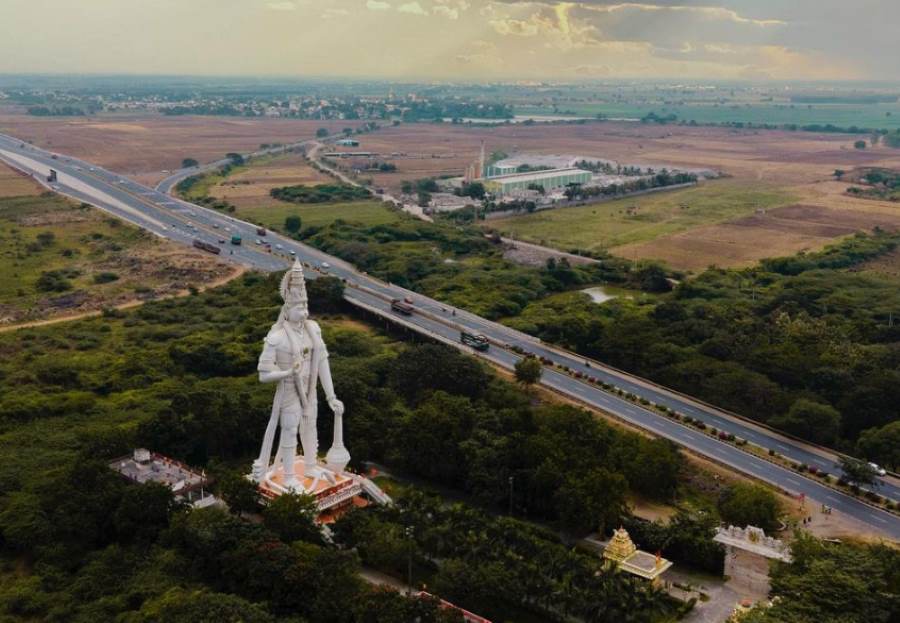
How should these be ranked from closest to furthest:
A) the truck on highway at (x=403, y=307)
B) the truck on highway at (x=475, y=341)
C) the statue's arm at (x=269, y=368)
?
the statue's arm at (x=269, y=368) < the truck on highway at (x=475, y=341) < the truck on highway at (x=403, y=307)

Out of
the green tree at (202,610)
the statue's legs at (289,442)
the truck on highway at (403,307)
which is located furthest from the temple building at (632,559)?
the truck on highway at (403,307)

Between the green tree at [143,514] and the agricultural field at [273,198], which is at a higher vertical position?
the agricultural field at [273,198]

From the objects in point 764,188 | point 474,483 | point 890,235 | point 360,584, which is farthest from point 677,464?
point 764,188

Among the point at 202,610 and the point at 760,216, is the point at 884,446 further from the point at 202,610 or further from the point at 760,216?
the point at 760,216

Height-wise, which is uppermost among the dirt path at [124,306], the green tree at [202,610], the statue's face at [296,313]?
the statue's face at [296,313]

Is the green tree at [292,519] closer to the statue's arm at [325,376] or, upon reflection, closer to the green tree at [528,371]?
the statue's arm at [325,376]

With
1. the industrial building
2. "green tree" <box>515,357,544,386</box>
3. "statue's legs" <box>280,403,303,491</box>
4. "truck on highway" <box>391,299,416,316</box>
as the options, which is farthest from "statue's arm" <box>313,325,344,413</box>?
the industrial building

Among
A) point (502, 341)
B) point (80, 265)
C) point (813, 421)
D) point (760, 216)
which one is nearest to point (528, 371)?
point (502, 341)
